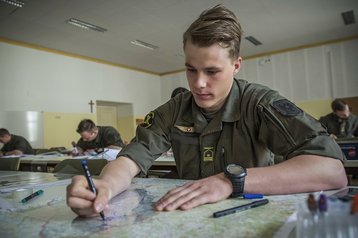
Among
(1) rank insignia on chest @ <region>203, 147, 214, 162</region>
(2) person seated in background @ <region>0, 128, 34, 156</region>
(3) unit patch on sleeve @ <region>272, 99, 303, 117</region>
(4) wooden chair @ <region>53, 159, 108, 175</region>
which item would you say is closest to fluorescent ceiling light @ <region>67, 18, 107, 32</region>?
(2) person seated in background @ <region>0, 128, 34, 156</region>

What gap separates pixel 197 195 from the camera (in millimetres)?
731

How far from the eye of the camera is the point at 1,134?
479cm

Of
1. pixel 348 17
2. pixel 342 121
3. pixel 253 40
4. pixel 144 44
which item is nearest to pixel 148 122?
pixel 342 121

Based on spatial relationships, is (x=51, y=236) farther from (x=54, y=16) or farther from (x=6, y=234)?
(x=54, y=16)

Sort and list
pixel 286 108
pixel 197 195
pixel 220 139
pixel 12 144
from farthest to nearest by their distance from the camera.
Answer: pixel 12 144
pixel 220 139
pixel 286 108
pixel 197 195

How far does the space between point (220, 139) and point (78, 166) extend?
3.57 feet

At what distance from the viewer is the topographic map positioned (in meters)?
0.56

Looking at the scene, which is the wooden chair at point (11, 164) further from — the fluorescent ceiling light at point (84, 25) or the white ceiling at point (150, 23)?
the fluorescent ceiling light at point (84, 25)

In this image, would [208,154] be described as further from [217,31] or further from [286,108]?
[217,31]

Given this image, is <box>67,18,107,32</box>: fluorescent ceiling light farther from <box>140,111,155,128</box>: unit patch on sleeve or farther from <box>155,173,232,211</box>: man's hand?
<box>155,173,232,211</box>: man's hand

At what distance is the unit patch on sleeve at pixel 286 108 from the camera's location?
93cm

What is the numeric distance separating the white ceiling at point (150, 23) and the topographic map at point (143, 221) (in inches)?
134

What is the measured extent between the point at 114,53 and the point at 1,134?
3.17m

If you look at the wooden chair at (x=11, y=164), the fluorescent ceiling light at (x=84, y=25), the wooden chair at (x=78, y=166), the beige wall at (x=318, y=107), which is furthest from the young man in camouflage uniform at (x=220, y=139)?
the beige wall at (x=318, y=107)
